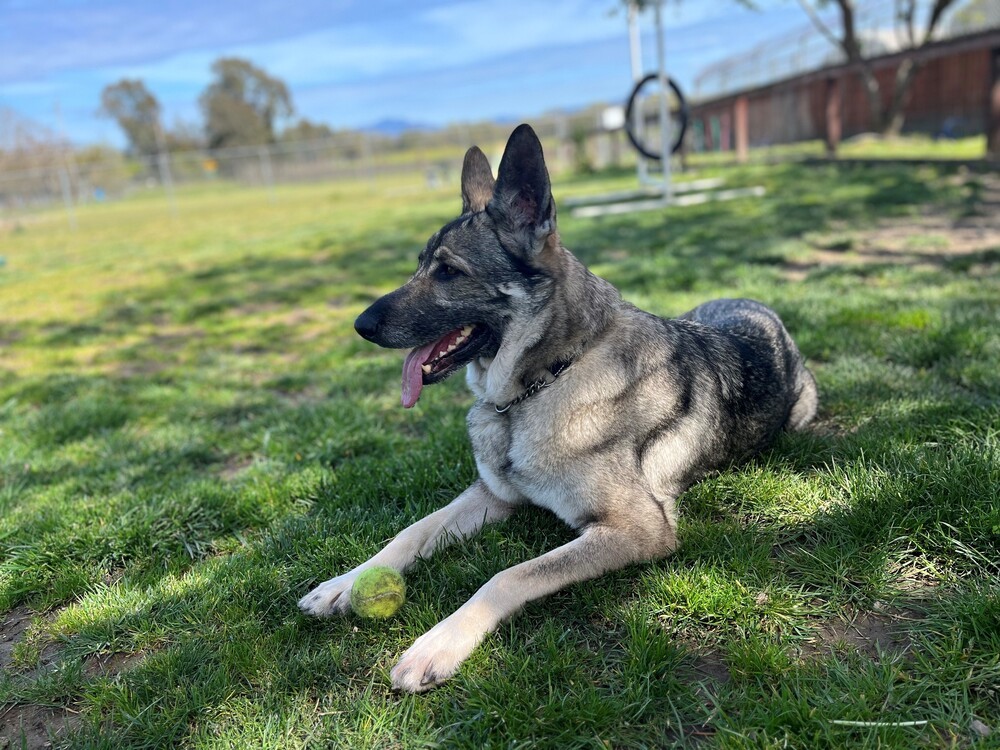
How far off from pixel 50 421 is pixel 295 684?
3992 millimetres

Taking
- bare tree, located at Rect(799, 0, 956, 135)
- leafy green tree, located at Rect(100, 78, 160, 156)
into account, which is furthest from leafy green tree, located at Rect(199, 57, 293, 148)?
bare tree, located at Rect(799, 0, 956, 135)

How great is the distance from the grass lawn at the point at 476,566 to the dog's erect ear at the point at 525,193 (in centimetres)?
134

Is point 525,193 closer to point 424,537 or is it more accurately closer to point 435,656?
point 424,537

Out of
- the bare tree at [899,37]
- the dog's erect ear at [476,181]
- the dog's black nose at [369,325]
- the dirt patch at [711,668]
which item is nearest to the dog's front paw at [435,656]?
the dirt patch at [711,668]

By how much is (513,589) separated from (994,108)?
13925mm

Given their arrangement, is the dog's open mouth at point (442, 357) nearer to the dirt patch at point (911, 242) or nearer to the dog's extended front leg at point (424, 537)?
the dog's extended front leg at point (424, 537)

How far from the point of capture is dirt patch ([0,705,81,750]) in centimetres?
219

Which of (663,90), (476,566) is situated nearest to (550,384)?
(476,566)

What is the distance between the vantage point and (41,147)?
4653 cm

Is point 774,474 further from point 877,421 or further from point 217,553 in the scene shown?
point 217,553

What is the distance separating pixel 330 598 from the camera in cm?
267

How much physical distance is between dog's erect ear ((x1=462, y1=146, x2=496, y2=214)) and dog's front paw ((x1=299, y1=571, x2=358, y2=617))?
6.38ft

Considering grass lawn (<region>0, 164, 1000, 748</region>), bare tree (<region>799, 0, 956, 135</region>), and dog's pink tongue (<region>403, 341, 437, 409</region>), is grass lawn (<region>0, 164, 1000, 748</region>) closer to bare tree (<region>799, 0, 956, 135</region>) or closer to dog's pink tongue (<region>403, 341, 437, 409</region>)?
dog's pink tongue (<region>403, 341, 437, 409</region>)

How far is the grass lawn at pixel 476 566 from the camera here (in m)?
2.10
